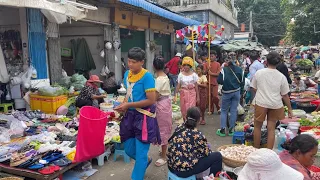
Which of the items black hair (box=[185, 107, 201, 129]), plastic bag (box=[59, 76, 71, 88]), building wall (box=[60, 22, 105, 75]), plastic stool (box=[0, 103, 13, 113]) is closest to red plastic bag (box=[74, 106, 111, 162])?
black hair (box=[185, 107, 201, 129])

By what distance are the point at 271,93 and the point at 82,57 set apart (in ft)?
24.5

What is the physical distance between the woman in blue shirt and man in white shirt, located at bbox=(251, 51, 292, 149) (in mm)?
2104

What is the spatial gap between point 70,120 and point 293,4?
31734 mm

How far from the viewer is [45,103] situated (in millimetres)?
7426

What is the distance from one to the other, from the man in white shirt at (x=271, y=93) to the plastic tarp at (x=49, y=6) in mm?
4211

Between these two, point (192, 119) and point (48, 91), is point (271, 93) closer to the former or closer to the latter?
point (192, 119)

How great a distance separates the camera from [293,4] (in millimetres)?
32094

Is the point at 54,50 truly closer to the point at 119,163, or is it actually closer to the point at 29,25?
the point at 29,25

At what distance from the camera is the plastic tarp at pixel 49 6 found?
5.29m

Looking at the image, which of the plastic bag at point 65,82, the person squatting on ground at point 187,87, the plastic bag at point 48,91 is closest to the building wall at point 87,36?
the plastic bag at point 65,82

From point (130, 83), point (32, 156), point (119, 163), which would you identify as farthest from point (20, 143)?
point (130, 83)

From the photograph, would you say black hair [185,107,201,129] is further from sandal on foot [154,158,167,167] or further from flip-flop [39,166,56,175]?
flip-flop [39,166,56,175]

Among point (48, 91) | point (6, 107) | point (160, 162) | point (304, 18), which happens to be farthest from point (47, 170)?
point (304, 18)

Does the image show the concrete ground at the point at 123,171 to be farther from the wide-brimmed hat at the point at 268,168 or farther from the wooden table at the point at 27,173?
the wide-brimmed hat at the point at 268,168
